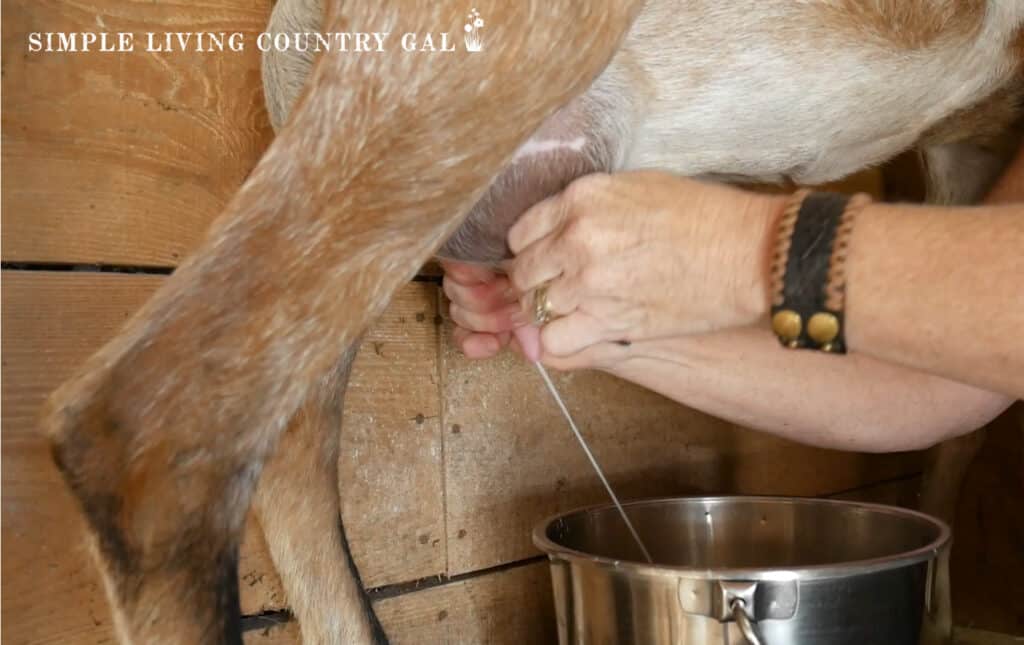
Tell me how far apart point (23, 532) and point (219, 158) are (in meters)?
0.44

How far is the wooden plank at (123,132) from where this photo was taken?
98cm

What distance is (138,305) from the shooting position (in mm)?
1056

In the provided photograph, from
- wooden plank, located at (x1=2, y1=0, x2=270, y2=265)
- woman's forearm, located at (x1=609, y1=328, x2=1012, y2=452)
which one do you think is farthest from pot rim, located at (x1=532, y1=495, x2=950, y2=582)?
wooden plank, located at (x1=2, y1=0, x2=270, y2=265)

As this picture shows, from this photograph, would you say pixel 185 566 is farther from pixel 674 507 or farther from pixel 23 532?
pixel 674 507

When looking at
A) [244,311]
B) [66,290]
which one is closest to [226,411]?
[244,311]

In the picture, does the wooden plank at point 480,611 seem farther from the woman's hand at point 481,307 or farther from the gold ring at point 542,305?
the gold ring at point 542,305

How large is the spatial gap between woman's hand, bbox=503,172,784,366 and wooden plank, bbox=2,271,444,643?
36 cm

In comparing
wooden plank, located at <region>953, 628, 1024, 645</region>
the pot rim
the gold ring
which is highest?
the gold ring

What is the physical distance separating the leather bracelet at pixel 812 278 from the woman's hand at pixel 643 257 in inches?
1.1

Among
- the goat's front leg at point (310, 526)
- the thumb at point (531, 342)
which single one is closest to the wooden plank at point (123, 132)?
the goat's front leg at point (310, 526)

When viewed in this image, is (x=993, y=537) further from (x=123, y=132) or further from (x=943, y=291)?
(x=123, y=132)

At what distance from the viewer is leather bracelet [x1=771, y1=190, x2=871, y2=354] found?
0.81 meters

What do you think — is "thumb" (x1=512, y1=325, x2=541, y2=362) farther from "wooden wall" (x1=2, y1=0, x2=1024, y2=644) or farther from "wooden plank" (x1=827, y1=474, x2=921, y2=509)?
"wooden plank" (x1=827, y1=474, x2=921, y2=509)

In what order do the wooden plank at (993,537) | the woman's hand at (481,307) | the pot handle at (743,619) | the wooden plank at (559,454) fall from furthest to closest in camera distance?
1. the wooden plank at (993,537)
2. the wooden plank at (559,454)
3. the woman's hand at (481,307)
4. the pot handle at (743,619)
